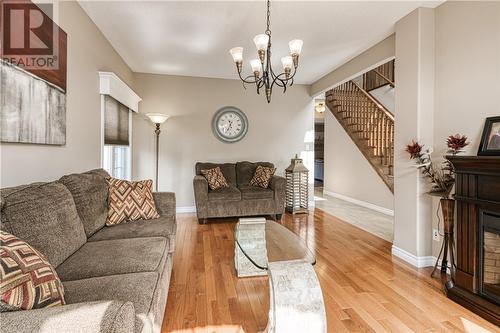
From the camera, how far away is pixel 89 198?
2.01 metres

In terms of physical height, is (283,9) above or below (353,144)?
above

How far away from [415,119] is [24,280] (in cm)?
314

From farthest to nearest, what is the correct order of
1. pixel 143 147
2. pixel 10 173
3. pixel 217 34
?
pixel 143 147 → pixel 217 34 → pixel 10 173

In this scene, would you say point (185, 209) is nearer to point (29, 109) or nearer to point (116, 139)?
point (116, 139)

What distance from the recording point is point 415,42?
2.63 m

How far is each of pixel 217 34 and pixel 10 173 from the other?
250 cm

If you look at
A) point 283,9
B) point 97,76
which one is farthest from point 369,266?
point 97,76

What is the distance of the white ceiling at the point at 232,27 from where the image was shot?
2.56 meters

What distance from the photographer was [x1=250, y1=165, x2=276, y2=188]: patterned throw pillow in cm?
455

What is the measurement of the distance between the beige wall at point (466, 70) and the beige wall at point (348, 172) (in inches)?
101

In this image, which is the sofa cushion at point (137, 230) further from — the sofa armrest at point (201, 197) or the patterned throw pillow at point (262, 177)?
the patterned throw pillow at point (262, 177)

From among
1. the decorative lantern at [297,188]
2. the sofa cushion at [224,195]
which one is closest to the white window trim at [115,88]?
the sofa cushion at [224,195]

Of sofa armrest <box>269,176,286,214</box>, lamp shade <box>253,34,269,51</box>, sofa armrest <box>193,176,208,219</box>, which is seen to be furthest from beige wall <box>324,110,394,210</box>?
lamp shade <box>253,34,269,51</box>

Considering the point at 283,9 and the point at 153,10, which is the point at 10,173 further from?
the point at 283,9
